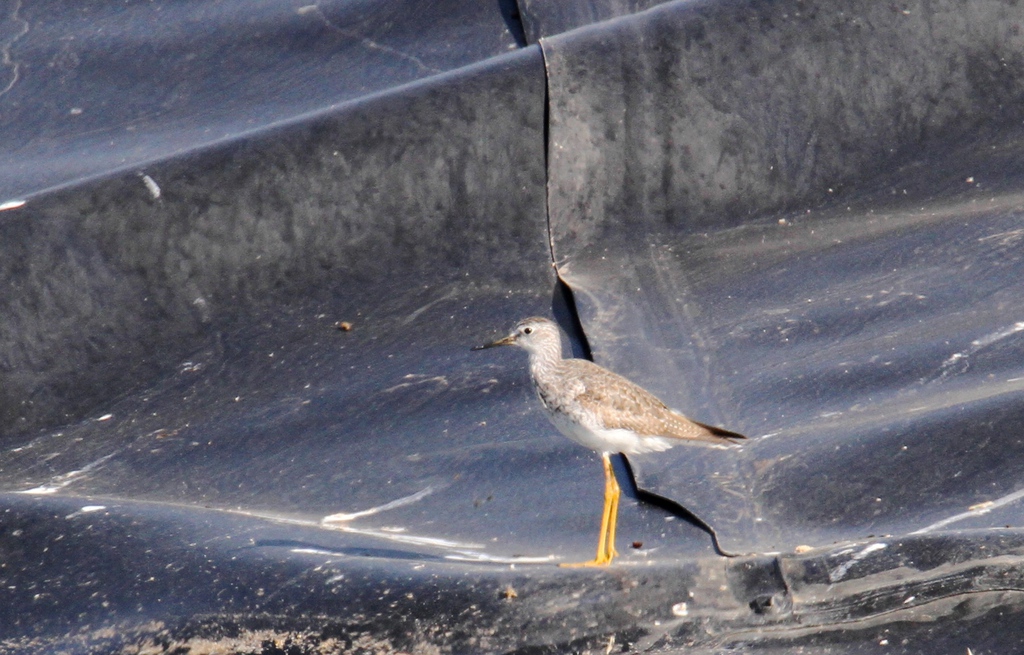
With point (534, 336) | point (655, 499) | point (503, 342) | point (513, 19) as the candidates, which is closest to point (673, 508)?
point (655, 499)

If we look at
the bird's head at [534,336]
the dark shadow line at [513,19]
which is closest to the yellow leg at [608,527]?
the bird's head at [534,336]

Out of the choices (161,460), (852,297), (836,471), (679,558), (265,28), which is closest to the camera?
(679,558)

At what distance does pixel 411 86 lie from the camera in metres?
4.96

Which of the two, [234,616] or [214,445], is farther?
[214,445]

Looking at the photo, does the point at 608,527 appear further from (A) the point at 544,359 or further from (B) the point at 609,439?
(A) the point at 544,359

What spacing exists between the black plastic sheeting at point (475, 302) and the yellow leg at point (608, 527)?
0.09 metres

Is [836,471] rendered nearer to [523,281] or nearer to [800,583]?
[800,583]

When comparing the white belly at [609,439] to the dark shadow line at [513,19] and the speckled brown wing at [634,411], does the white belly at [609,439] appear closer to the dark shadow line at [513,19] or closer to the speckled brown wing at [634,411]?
the speckled brown wing at [634,411]

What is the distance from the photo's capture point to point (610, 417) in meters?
3.79

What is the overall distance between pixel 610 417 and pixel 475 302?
1319 millimetres

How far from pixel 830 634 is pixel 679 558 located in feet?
1.60

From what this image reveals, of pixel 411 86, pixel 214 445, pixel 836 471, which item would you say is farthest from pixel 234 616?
pixel 411 86

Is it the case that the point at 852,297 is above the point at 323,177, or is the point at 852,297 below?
below

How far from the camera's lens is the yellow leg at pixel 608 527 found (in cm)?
348
